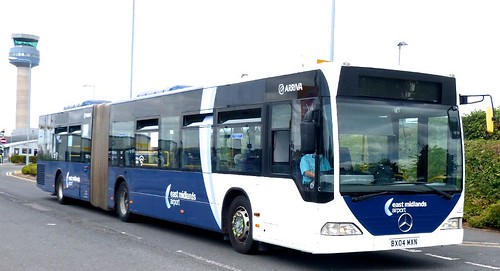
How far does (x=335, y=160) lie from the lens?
8938mm

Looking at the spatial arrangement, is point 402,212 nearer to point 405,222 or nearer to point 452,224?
point 405,222

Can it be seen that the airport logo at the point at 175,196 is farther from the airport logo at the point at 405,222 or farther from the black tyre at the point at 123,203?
the airport logo at the point at 405,222

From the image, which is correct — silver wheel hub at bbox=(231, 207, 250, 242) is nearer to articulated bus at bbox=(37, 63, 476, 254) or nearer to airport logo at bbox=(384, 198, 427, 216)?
articulated bus at bbox=(37, 63, 476, 254)

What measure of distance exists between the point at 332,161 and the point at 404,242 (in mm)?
1701

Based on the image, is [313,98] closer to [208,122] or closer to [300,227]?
[300,227]

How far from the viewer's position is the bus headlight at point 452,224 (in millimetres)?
9844

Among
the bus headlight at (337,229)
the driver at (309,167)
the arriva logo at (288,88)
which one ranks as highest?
the arriva logo at (288,88)

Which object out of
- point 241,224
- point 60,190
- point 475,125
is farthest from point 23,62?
point 241,224

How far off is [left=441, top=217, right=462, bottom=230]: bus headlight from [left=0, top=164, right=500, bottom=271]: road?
0.70m

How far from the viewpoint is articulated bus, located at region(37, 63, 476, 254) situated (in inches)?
357

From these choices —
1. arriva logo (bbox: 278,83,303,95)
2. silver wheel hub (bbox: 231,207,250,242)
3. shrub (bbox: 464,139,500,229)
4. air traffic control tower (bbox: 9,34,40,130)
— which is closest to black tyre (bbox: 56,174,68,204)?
silver wheel hub (bbox: 231,207,250,242)

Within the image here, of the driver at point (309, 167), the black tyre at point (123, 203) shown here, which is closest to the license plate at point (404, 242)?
the driver at point (309, 167)

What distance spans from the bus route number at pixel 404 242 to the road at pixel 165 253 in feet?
2.48

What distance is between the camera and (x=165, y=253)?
11398mm
